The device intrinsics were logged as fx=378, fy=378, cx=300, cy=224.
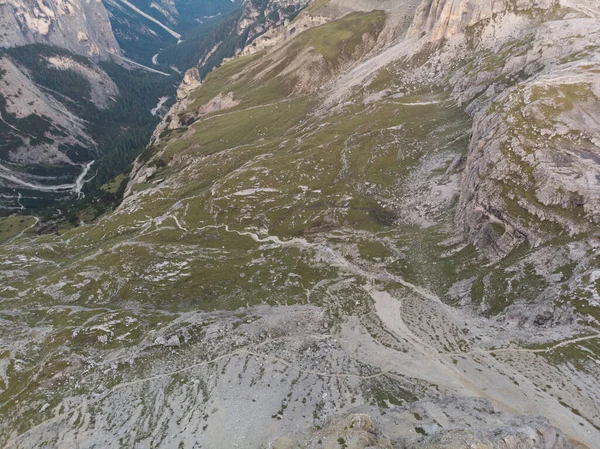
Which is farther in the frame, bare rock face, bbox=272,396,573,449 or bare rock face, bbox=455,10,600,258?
bare rock face, bbox=455,10,600,258

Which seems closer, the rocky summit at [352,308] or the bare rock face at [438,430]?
the bare rock face at [438,430]

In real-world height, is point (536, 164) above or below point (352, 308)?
above

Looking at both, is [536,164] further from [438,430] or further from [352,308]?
[438,430]

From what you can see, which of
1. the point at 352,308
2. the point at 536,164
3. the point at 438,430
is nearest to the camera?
the point at 438,430

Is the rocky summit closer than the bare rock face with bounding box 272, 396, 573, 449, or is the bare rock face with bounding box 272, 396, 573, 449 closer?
the bare rock face with bounding box 272, 396, 573, 449

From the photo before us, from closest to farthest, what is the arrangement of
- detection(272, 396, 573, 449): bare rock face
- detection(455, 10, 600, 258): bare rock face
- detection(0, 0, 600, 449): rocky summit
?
detection(272, 396, 573, 449): bare rock face, detection(0, 0, 600, 449): rocky summit, detection(455, 10, 600, 258): bare rock face

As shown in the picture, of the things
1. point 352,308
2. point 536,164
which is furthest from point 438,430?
point 536,164

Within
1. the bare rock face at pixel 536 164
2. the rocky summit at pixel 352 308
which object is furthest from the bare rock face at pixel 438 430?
the bare rock face at pixel 536 164

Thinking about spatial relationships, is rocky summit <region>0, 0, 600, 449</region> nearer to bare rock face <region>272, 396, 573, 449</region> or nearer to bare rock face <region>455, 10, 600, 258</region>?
bare rock face <region>272, 396, 573, 449</region>

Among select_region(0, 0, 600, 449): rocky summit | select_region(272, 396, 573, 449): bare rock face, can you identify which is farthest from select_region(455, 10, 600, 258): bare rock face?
select_region(272, 396, 573, 449): bare rock face

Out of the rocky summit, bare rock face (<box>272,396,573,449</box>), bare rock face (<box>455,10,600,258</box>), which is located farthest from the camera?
bare rock face (<box>455,10,600,258</box>)

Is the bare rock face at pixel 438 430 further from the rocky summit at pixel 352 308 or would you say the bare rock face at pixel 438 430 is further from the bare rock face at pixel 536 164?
the bare rock face at pixel 536 164
